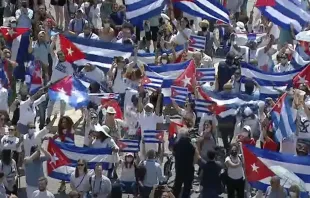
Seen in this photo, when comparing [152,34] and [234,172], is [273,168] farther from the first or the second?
[152,34]

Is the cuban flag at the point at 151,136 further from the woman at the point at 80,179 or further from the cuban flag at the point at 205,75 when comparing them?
the cuban flag at the point at 205,75

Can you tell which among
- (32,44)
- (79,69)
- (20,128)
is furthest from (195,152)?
(32,44)

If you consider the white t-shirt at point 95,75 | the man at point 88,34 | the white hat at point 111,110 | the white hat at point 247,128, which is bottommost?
the white hat at point 247,128

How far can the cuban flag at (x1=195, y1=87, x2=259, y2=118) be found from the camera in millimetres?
23234

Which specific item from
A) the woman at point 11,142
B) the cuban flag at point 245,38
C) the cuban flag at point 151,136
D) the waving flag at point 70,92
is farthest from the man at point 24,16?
the woman at point 11,142

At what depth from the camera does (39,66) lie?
85.5 feet

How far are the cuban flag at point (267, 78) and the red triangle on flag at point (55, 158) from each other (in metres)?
4.99

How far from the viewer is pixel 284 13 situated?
2841 cm

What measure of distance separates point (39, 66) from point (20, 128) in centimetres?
311

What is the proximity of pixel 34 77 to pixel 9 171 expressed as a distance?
15.1 ft

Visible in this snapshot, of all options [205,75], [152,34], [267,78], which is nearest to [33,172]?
[205,75]

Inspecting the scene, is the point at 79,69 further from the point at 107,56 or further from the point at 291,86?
the point at 291,86

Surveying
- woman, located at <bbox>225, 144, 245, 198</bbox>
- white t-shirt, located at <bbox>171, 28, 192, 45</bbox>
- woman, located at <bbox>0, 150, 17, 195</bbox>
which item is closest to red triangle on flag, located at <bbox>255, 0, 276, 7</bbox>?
white t-shirt, located at <bbox>171, 28, 192, 45</bbox>

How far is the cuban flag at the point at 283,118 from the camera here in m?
22.1
